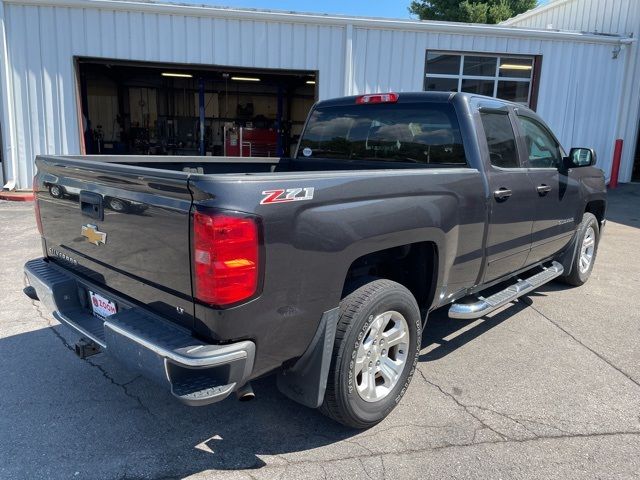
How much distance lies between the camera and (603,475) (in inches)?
103

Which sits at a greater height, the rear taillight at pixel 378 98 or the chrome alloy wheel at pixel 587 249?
the rear taillight at pixel 378 98

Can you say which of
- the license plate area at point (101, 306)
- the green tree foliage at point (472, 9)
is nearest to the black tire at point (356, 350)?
the license plate area at point (101, 306)

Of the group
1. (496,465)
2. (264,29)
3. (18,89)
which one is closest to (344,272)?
(496,465)

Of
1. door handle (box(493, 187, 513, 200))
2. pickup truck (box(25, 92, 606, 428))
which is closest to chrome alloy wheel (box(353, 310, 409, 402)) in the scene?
pickup truck (box(25, 92, 606, 428))

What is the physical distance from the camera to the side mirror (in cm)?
476

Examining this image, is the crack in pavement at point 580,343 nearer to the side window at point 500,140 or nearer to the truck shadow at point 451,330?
the truck shadow at point 451,330

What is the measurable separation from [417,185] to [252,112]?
2249 centimetres

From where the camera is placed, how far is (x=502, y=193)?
12.2 ft

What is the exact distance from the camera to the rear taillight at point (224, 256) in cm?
213

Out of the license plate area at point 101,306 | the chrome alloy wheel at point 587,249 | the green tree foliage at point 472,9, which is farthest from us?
the green tree foliage at point 472,9

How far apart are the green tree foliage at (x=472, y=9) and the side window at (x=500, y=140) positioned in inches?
1128

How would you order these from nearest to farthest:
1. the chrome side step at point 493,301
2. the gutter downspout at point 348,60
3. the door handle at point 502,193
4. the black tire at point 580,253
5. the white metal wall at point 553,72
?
the chrome side step at point 493,301, the door handle at point 502,193, the black tire at point 580,253, the gutter downspout at point 348,60, the white metal wall at point 553,72

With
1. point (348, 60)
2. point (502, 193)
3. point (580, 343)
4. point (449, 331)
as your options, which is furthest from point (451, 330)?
point (348, 60)

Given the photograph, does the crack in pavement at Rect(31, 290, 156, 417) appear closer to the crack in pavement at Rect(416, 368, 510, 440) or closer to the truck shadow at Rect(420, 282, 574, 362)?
the crack in pavement at Rect(416, 368, 510, 440)
